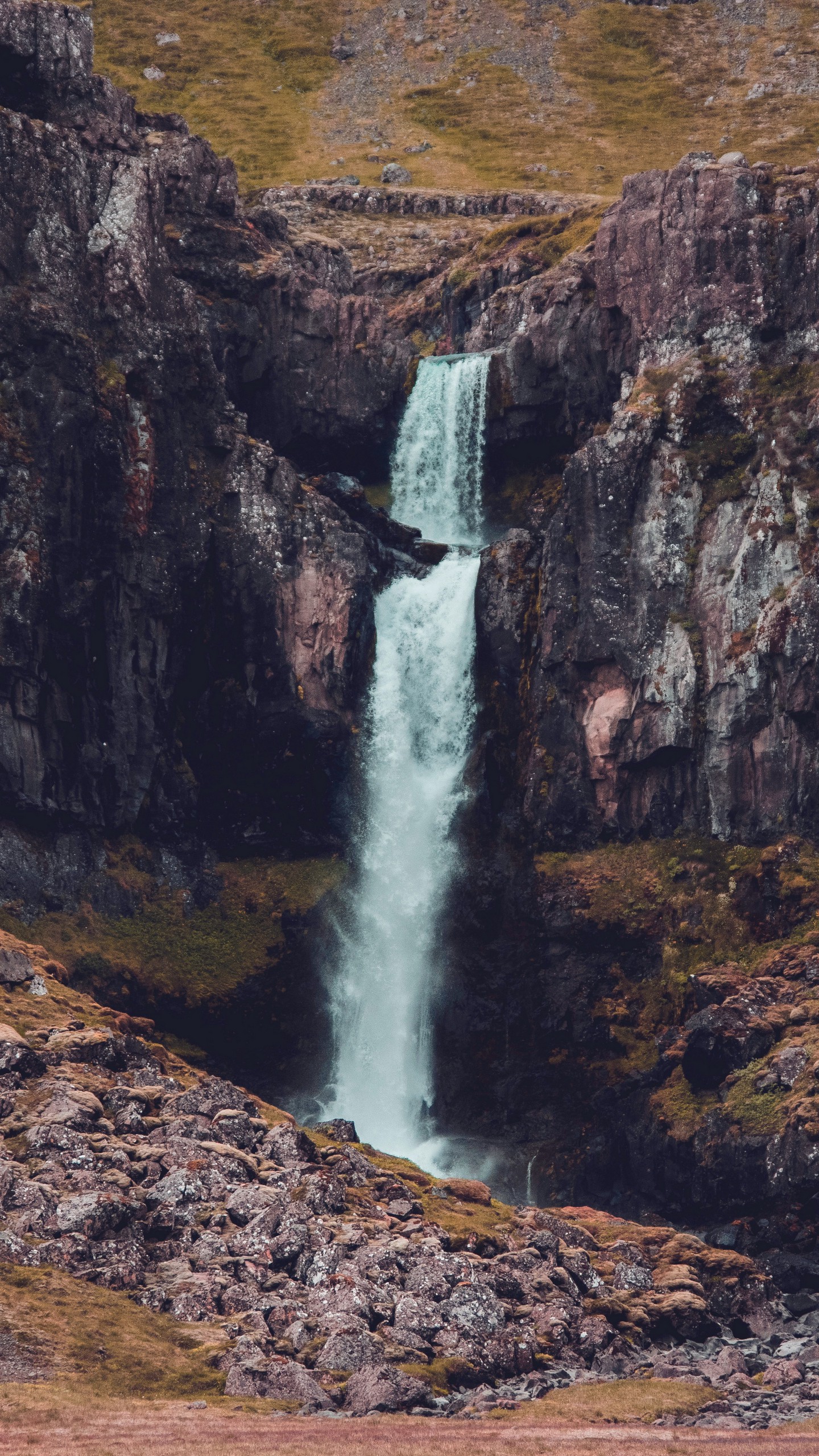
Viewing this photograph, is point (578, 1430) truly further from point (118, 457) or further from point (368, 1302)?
point (118, 457)

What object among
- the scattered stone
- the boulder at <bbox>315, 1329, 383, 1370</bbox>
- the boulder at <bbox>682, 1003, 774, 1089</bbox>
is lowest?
the boulder at <bbox>315, 1329, 383, 1370</bbox>

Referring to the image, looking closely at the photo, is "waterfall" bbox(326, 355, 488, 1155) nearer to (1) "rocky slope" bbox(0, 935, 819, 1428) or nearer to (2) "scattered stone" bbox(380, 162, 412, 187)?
(1) "rocky slope" bbox(0, 935, 819, 1428)

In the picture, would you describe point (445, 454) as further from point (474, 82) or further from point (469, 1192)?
point (474, 82)

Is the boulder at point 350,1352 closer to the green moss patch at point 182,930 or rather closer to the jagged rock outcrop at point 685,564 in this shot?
the green moss patch at point 182,930

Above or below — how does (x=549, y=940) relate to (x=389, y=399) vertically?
below

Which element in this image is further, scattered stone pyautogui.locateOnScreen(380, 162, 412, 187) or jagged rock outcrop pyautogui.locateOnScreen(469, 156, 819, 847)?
scattered stone pyautogui.locateOnScreen(380, 162, 412, 187)

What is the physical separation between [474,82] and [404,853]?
12931 centimetres

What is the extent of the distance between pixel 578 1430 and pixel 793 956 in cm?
3244

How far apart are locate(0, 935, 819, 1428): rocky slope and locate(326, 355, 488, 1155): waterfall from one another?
48.8ft

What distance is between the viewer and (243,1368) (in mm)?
36844

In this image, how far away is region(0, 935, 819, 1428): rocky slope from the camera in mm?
39094

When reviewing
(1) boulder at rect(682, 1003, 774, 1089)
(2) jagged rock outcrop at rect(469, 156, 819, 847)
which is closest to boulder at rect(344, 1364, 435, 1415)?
(1) boulder at rect(682, 1003, 774, 1089)

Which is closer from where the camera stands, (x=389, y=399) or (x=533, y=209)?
(x=389, y=399)

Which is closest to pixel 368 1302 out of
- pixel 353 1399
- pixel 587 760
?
pixel 353 1399
